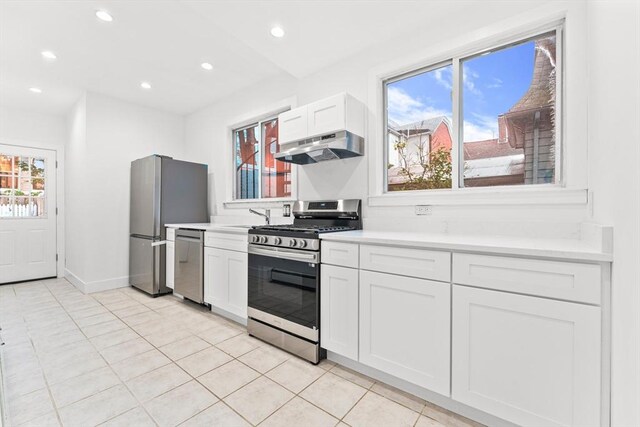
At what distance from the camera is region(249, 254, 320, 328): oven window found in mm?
2051

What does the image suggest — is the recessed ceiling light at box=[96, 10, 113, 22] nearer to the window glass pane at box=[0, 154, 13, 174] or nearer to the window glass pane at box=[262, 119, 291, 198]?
the window glass pane at box=[262, 119, 291, 198]

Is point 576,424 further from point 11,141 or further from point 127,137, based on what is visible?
point 11,141

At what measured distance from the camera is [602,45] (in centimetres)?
132

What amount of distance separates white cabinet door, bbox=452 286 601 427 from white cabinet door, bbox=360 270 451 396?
7 cm

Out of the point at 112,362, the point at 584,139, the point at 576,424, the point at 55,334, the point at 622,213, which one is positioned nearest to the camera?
the point at 622,213

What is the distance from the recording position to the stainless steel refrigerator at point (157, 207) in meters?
3.63

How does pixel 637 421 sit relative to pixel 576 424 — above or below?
above

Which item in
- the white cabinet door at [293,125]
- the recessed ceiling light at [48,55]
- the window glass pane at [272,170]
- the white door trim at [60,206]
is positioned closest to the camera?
the white cabinet door at [293,125]

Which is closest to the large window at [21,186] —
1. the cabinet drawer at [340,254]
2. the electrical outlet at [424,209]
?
the cabinet drawer at [340,254]

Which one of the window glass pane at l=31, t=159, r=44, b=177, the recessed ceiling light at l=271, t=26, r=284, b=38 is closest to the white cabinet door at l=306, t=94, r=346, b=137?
the recessed ceiling light at l=271, t=26, r=284, b=38

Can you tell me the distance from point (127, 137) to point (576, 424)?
5.27 meters

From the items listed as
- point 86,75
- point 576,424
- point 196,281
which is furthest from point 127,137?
point 576,424

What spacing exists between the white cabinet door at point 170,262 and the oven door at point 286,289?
159cm

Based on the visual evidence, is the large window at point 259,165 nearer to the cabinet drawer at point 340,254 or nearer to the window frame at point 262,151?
the window frame at point 262,151
